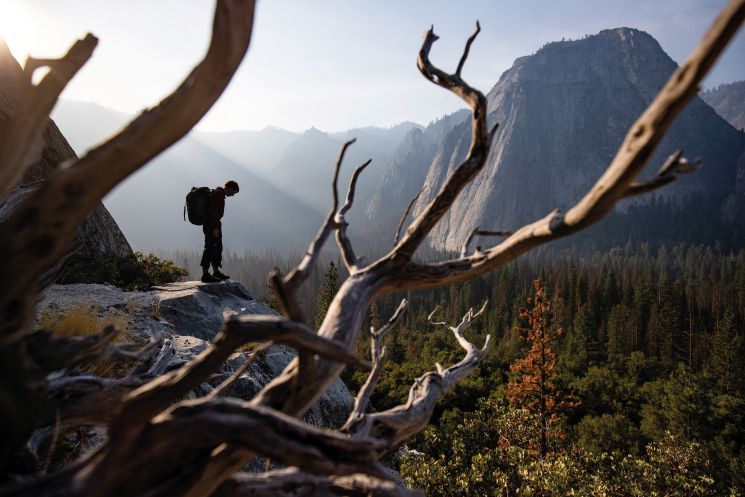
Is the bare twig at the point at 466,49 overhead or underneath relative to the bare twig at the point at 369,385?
overhead

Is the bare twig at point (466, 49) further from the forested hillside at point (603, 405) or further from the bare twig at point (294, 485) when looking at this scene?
the forested hillside at point (603, 405)

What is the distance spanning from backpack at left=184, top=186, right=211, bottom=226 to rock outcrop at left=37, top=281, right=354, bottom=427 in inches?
66.5

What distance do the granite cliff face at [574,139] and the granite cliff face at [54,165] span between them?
149 m

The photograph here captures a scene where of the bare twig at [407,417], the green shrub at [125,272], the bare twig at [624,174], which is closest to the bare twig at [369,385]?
the bare twig at [407,417]

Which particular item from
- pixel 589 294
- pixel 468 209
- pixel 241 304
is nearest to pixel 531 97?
pixel 468 209

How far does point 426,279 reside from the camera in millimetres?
2889

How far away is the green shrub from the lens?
9.75 metres

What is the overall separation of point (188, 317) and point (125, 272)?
13.1 ft

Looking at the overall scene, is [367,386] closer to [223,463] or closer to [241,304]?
[223,463]


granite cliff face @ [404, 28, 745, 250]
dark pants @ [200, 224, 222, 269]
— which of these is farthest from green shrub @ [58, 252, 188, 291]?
granite cliff face @ [404, 28, 745, 250]

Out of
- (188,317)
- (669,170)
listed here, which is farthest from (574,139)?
(669,170)

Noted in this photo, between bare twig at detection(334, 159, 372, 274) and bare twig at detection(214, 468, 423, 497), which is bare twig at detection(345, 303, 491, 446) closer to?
bare twig at detection(214, 468, 423, 497)

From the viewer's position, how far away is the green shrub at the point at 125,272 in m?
9.75

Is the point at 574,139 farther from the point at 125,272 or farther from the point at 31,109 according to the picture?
the point at 31,109
